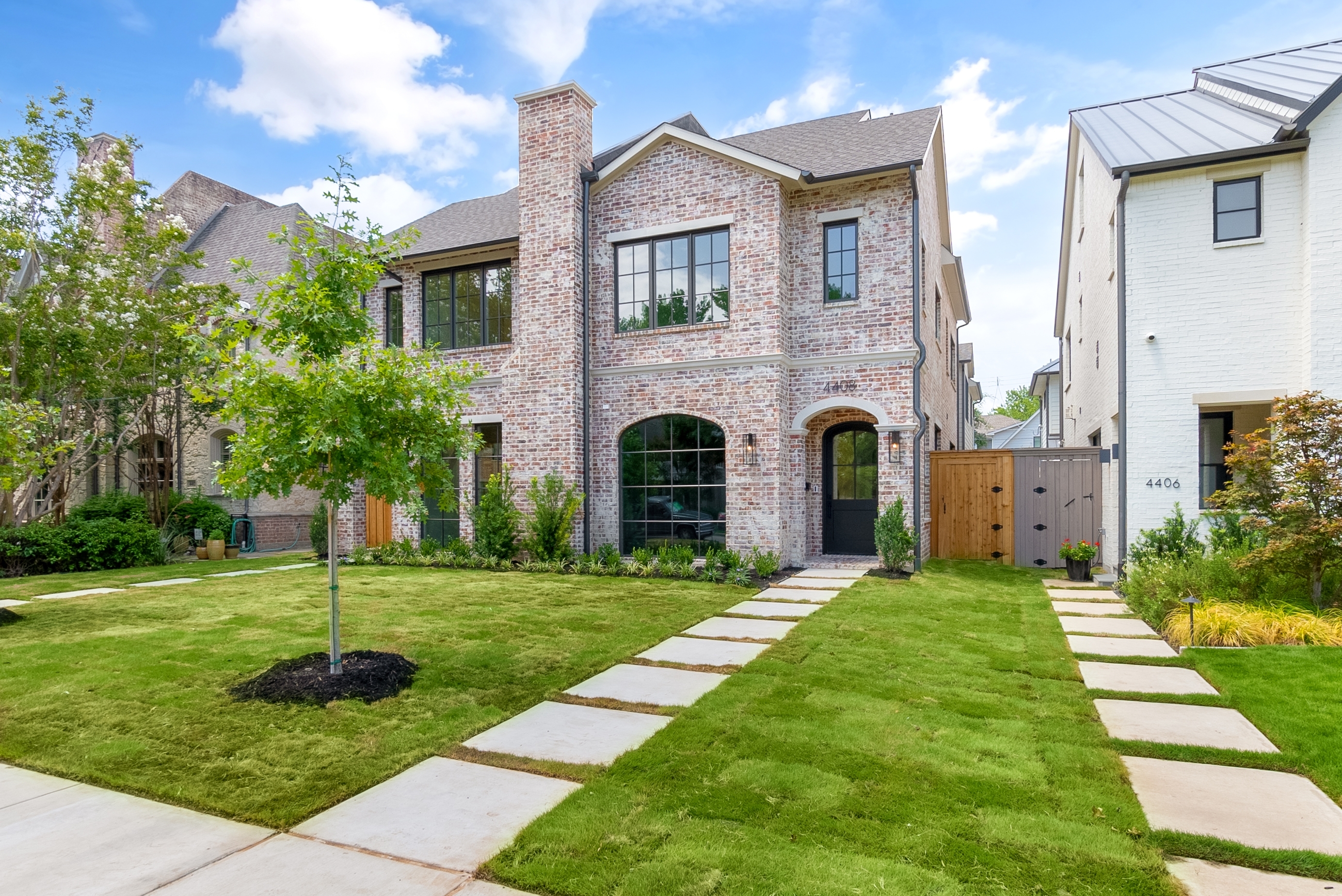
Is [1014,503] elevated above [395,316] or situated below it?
below

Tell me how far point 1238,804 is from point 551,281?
11.2m

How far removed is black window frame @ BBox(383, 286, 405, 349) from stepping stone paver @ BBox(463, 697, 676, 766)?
1158 cm

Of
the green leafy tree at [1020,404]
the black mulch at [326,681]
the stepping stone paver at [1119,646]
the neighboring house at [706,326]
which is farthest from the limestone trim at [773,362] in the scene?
the green leafy tree at [1020,404]

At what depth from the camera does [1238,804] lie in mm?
3281

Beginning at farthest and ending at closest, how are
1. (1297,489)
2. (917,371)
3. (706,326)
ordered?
(706,326), (917,371), (1297,489)

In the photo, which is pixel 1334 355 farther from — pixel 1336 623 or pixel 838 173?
pixel 838 173

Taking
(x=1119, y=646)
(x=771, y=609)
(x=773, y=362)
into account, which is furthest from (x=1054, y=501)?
(x=771, y=609)

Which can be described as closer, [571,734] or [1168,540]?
[571,734]

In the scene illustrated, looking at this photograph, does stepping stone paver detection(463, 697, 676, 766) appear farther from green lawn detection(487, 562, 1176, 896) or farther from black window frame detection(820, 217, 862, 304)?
black window frame detection(820, 217, 862, 304)

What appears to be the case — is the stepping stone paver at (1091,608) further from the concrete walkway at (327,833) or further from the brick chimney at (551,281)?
the brick chimney at (551,281)

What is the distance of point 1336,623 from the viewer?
20.2ft

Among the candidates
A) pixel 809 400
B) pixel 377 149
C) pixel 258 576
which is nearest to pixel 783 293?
pixel 809 400

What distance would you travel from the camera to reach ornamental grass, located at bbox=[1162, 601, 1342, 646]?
19.8 ft

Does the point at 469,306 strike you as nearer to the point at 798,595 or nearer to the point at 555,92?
the point at 555,92
